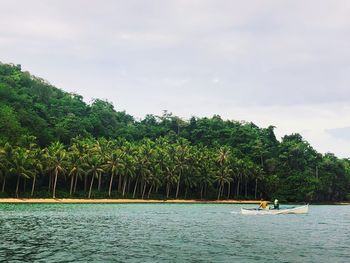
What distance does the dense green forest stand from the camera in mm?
109500

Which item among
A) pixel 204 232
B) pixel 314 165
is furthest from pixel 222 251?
pixel 314 165

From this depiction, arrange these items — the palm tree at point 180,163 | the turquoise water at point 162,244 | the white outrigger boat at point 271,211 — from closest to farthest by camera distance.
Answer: the turquoise water at point 162,244 < the white outrigger boat at point 271,211 < the palm tree at point 180,163

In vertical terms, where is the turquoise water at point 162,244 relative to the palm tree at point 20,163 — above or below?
below

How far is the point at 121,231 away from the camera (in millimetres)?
44094

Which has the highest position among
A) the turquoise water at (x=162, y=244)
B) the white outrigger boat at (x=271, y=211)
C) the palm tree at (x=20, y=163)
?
the palm tree at (x=20, y=163)

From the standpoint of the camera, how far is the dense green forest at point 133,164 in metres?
110

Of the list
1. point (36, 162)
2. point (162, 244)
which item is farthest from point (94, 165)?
point (162, 244)

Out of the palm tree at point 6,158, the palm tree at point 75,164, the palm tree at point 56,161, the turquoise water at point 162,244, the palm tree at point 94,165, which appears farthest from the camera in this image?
the palm tree at point 94,165

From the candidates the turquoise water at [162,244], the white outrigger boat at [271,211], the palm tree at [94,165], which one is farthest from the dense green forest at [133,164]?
the turquoise water at [162,244]

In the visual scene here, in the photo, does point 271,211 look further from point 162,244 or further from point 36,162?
point 36,162

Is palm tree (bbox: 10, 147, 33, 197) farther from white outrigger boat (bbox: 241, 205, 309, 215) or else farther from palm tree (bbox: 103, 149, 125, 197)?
white outrigger boat (bbox: 241, 205, 309, 215)

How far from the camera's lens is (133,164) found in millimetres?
120250

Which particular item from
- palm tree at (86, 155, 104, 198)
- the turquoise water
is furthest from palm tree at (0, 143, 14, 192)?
the turquoise water

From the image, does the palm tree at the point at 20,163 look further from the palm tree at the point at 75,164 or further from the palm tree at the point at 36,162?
the palm tree at the point at 75,164
